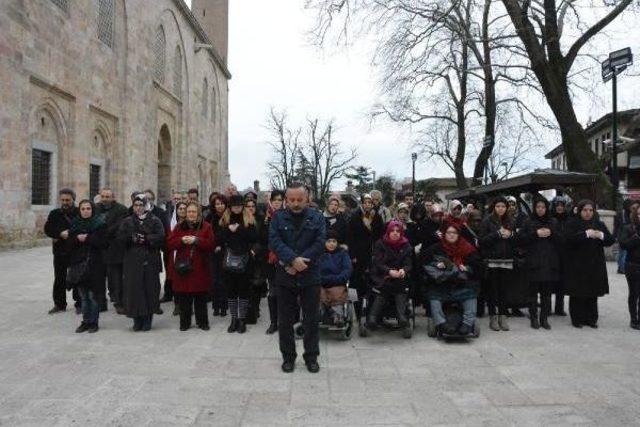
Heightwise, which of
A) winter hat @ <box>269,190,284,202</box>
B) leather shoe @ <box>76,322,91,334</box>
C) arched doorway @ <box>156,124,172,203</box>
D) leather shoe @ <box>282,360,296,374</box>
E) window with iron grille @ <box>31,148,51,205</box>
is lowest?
leather shoe @ <box>282,360,296,374</box>

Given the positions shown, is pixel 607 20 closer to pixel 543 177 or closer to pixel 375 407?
pixel 543 177

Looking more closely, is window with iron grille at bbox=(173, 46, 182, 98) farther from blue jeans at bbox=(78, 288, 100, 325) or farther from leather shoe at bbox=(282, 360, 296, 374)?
leather shoe at bbox=(282, 360, 296, 374)

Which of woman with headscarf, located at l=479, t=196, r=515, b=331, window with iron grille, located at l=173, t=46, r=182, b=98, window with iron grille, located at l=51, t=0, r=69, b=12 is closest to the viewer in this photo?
woman with headscarf, located at l=479, t=196, r=515, b=331

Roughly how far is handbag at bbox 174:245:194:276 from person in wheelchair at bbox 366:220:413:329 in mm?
2339

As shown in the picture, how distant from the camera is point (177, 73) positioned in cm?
3300

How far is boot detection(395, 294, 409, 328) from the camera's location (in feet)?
21.4

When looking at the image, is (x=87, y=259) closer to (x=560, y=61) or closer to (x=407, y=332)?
(x=407, y=332)

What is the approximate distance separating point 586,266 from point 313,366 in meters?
4.44

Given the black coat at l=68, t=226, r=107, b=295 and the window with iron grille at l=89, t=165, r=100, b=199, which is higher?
the window with iron grille at l=89, t=165, r=100, b=199

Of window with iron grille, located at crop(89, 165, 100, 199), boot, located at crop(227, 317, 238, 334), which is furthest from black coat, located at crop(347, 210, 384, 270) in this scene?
window with iron grille, located at crop(89, 165, 100, 199)

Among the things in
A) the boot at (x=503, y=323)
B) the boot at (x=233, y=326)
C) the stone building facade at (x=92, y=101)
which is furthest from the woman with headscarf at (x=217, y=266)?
the stone building facade at (x=92, y=101)

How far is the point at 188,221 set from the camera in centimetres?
694

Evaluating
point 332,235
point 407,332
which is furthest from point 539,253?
point 332,235

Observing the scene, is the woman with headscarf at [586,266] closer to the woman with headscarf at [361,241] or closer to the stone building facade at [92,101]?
the woman with headscarf at [361,241]
